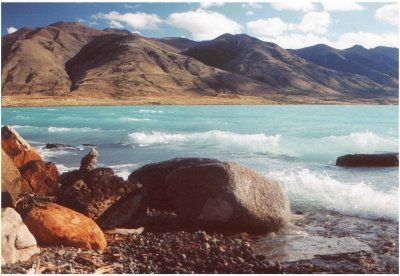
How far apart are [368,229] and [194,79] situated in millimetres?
141441

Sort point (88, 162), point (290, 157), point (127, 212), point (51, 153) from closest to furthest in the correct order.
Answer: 1. point (127, 212)
2. point (88, 162)
3. point (290, 157)
4. point (51, 153)

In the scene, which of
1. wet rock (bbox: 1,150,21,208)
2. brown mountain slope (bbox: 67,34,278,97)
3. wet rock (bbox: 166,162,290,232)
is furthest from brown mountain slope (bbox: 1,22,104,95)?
wet rock (bbox: 166,162,290,232)

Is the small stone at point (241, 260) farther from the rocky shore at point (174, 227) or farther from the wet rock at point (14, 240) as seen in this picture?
the wet rock at point (14, 240)

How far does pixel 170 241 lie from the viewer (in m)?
9.16

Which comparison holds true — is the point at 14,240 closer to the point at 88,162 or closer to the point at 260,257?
the point at 260,257

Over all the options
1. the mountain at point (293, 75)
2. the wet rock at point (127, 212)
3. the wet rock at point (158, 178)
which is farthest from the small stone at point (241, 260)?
the mountain at point (293, 75)

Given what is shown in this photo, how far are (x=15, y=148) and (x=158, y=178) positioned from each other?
4676 millimetres

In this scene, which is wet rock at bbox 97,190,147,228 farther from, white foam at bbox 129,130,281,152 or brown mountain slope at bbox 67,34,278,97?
brown mountain slope at bbox 67,34,278,97

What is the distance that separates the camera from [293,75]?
6806 inches

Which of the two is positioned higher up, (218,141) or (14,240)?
(218,141)

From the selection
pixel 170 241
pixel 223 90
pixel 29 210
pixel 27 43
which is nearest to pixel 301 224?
pixel 170 241

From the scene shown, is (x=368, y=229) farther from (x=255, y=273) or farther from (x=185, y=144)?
(x=185, y=144)

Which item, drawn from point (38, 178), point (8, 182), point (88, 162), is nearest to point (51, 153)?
point (38, 178)

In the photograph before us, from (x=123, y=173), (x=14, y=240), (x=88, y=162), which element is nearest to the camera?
(x=14, y=240)
